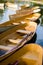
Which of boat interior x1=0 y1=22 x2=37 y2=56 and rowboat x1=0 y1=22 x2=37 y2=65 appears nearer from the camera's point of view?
rowboat x1=0 y1=22 x2=37 y2=65

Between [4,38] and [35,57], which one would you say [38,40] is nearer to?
[4,38]

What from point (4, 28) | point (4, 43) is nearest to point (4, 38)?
point (4, 43)

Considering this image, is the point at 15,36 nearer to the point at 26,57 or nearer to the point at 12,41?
the point at 12,41

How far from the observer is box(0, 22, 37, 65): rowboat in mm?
4926

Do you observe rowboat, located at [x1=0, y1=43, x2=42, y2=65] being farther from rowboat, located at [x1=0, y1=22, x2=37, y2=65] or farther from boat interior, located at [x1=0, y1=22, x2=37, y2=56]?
boat interior, located at [x1=0, y1=22, x2=37, y2=56]

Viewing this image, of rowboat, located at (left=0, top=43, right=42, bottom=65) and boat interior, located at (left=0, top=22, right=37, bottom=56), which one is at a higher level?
rowboat, located at (left=0, top=43, right=42, bottom=65)

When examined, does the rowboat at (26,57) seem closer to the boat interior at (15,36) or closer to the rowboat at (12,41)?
the rowboat at (12,41)

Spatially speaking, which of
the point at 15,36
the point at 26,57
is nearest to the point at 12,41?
the point at 15,36

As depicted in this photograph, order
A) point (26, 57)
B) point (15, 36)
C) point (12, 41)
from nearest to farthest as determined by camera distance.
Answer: point (26, 57), point (12, 41), point (15, 36)

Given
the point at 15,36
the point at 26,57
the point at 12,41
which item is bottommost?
the point at 15,36

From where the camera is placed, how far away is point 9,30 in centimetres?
793

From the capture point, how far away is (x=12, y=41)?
7211mm

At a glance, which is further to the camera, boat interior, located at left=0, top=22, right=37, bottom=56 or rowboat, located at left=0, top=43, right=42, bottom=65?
boat interior, located at left=0, top=22, right=37, bottom=56

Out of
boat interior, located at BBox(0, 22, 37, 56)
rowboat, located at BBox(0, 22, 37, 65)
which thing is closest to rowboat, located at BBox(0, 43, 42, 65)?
→ rowboat, located at BBox(0, 22, 37, 65)
